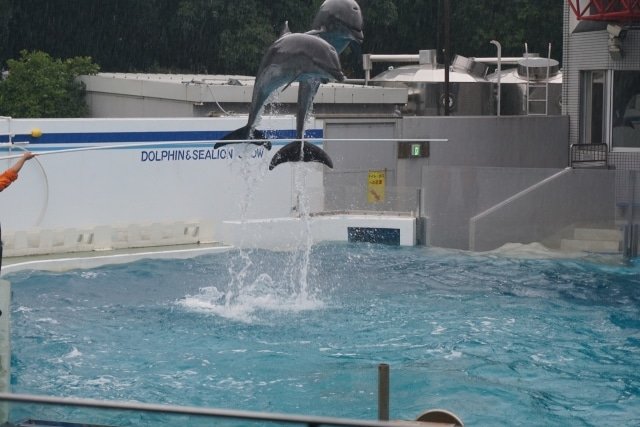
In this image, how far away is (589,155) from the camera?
79.9 ft

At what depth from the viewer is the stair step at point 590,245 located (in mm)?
19875

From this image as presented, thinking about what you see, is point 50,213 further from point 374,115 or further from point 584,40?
point 584,40

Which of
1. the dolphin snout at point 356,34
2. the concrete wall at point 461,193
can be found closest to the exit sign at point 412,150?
the concrete wall at point 461,193

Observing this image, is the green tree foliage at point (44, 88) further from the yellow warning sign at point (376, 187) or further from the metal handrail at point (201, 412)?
the metal handrail at point (201, 412)

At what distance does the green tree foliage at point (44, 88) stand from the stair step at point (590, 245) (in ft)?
43.2

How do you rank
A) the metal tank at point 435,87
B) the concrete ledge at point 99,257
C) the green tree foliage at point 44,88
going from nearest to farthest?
the concrete ledge at point 99,257, the green tree foliage at point 44,88, the metal tank at point 435,87

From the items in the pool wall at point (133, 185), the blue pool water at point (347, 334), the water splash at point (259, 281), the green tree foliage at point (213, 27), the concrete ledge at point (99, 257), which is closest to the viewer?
the blue pool water at point (347, 334)

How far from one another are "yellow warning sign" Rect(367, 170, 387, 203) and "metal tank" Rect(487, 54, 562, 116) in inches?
401

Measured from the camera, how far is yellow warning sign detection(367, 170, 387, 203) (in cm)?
2133

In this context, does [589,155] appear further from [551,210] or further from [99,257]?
[99,257]

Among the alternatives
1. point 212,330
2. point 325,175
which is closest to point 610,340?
Answer: point 212,330

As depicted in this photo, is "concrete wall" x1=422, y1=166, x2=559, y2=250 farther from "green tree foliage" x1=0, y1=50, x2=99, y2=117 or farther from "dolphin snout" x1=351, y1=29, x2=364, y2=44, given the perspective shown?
"green tree foliage" x1=0, y1=50, x2=99, y2=117

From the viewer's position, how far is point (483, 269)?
63.6ft

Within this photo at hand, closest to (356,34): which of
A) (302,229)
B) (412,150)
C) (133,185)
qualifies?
(133,185)
